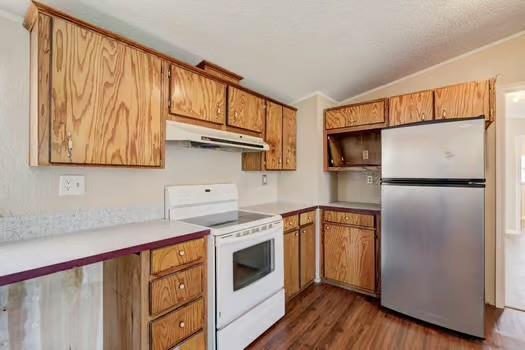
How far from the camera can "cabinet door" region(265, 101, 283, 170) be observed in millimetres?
2703

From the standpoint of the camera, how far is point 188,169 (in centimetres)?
222

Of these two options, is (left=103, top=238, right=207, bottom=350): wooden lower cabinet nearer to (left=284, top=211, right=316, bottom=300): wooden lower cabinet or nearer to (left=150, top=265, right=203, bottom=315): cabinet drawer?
(left=150, top=265, right=203, bottom=315): cabinet drawer

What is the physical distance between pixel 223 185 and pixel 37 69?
1.56 metres

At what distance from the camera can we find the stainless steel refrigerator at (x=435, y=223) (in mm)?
1940

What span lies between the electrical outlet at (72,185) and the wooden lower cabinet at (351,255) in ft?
7.69

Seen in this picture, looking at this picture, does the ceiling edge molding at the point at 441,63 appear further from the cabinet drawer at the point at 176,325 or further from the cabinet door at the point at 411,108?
the cabinet drawer at the point at 176,325

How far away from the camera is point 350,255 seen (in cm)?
274

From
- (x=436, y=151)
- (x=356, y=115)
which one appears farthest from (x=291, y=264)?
(x=356, y=115)

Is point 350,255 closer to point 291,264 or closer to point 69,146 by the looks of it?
point 291,264

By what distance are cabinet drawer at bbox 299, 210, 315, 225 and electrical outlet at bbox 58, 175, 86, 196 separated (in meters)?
1.92

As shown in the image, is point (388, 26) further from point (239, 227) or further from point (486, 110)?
point (239, 227)

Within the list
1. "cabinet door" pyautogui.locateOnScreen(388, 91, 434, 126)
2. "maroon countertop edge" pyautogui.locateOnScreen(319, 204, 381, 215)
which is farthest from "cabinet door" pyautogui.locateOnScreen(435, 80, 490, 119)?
"maroon countertop edge" pyautogui.locateOnScreen(319, 204, 381, 215)

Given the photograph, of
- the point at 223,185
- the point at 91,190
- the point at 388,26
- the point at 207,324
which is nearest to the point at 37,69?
the point at 91,190

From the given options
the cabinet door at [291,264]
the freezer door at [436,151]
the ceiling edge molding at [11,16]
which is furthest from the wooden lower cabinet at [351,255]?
the ceiling edge molding at [11,16]
